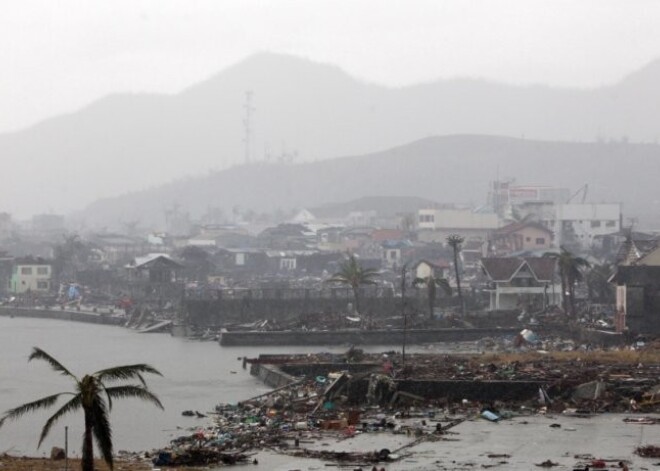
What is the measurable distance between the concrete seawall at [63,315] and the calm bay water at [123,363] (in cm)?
85

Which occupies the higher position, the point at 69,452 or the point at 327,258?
the point at 327,258

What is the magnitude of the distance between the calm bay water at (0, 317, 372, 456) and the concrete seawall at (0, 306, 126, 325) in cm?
85

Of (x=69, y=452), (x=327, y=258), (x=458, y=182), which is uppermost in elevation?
(x=458, y=182)

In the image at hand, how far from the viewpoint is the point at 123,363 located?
39.3 m

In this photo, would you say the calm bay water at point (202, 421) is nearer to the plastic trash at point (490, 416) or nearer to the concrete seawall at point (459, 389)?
the plastic trash at point (490, 416)

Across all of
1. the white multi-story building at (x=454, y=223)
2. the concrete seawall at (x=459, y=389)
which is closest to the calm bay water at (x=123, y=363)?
the concrete seawall at (x=459, y=389)

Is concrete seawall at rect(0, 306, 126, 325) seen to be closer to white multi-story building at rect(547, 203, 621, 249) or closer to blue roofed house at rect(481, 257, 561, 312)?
blue roofed house at rect(481, 257, 561, 312)

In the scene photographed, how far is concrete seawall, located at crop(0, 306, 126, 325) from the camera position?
2175 inches

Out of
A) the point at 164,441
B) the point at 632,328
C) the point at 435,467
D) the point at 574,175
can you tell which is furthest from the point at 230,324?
the point at 574,175

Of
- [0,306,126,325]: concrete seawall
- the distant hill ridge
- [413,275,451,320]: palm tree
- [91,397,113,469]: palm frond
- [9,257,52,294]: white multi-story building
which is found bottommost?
[91,397,113,469]: palm frond

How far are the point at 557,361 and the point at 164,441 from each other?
393 inches

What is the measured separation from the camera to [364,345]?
43.3 meters

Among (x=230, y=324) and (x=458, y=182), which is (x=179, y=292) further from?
(x=458, y=182)

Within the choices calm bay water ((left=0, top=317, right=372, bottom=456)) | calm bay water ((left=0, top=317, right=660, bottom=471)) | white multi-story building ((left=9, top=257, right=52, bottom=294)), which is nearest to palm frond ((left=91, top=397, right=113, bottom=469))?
calm bay water ((left=0, top=317, right=660, bottom=471))
